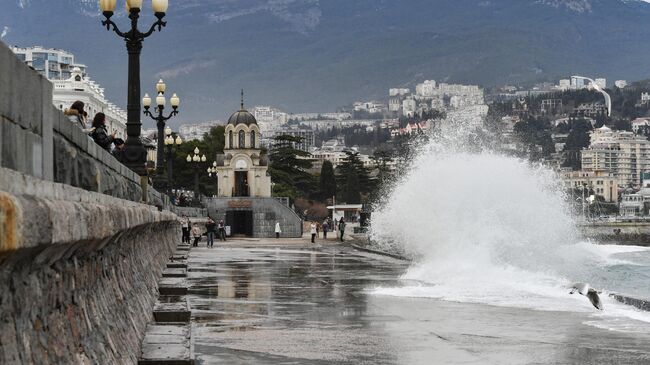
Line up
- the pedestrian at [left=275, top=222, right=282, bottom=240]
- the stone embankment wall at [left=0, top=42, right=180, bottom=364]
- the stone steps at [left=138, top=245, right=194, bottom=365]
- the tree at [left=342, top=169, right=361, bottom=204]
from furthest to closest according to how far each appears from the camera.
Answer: the tree at [left=342, top=169, right=361, bottom=204]
the pedestrian at [left=275, top=222, right=282, bottom=240]
the stone steps at [left=138, top=245, right=194, bottom=365]
the stone embankment wall at [left=0, top=42, right=180, bottom=364]

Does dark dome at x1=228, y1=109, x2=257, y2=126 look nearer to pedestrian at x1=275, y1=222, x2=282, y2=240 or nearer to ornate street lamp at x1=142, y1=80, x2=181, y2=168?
pedestrian at x1=275, y1=222, x2=282, y2=240

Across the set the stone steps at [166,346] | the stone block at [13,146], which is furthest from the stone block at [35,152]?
the stone steps at [166,346]

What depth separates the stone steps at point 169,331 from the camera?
8.64 m

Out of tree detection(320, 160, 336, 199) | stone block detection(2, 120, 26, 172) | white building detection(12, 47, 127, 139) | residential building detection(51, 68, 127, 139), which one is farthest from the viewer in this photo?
tree detection(320, 160, 336, 199)

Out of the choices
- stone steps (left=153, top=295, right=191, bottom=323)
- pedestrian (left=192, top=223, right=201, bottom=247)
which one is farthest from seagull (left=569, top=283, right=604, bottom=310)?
pedestrian (left=192, top=223, right=201, bottom=247)

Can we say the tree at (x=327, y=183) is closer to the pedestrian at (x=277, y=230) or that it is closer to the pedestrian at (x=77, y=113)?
the pedestrian at (x=277, y=230)

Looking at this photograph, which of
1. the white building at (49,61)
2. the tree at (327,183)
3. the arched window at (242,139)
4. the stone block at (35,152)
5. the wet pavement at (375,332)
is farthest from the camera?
the tree at (327,183)

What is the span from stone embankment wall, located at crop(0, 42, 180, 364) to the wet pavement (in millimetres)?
4712

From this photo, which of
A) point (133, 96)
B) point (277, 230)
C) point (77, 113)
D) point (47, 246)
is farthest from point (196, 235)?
point (47, 246)

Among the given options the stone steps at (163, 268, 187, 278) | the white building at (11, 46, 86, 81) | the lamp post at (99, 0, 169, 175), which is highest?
the white building at (11, 46, 86, 81)

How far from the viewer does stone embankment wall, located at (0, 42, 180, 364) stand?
3799 mm

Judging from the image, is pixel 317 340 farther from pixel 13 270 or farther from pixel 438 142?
pixel 438 142

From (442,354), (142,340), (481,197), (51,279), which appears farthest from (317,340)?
(481,197)

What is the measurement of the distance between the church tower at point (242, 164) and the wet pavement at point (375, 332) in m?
67.4
